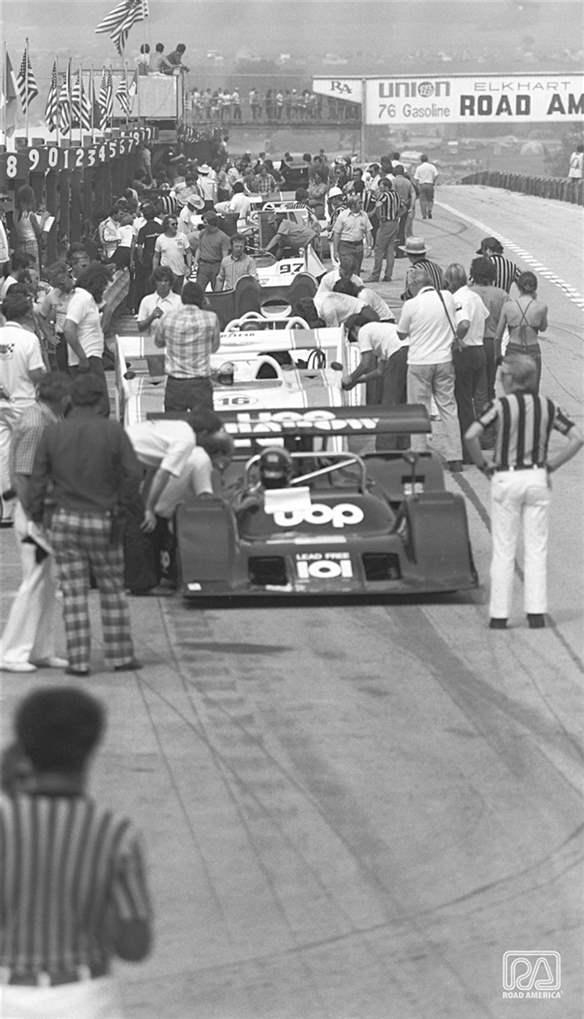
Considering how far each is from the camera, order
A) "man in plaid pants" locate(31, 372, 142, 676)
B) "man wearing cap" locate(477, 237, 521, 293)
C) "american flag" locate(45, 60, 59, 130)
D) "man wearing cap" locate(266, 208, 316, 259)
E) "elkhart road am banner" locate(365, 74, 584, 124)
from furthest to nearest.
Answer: "elkhart road am banner" locate(365, 74, 584, 124) → "american flag" locate(45, 60, 59, 130) → "man wearing cap" locate(266, 208, 316, 259) → "man wearing cap" locate(477, 237, 521, 293) → "man in plaid pants" locate(31, 372, 142, 676)

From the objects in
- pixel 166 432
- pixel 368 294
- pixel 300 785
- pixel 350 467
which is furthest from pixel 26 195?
pixel 300 785

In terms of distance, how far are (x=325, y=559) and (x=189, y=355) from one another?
124 inches

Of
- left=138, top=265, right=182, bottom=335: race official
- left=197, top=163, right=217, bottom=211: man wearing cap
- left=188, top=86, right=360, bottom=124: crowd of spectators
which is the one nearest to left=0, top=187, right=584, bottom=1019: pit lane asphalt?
left=138, top=265, right=182, bottom=335: race official

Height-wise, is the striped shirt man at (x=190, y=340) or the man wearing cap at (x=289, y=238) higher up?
the striped shirt man at (x=190, y=340)

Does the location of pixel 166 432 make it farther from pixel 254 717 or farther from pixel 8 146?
pixel 8 146

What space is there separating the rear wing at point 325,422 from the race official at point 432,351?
2900 millimetres

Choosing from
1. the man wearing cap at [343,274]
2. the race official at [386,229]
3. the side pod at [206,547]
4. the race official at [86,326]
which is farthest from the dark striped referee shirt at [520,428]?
the race official at [386,229]

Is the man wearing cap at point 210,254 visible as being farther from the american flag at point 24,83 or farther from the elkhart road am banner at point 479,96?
the elkhart road am banner at point 479,96

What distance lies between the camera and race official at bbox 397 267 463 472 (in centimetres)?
1714

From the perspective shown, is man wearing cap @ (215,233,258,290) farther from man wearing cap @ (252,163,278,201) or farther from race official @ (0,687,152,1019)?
man wearing cap @ (252,163,278,201)

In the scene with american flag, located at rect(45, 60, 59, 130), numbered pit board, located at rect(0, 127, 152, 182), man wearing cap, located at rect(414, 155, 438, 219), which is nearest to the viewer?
numbered pit board, located at rect(0, 127, 152, 182)

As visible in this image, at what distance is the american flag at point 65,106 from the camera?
4050 centimetres

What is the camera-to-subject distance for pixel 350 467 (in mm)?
15164

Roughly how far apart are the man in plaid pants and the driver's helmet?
9.30ft
